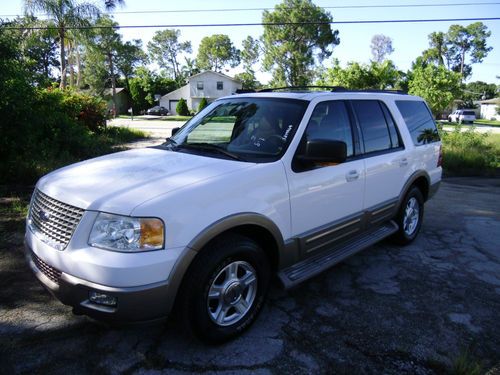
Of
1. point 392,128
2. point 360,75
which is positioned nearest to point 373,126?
point 392,128

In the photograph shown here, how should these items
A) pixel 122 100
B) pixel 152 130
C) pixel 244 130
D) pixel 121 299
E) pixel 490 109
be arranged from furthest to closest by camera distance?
pixel 490 109 < pixel 122 100 < pixel 152 130 < pixel 244 130 < pixel 121 299

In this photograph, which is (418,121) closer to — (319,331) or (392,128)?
(392,128)

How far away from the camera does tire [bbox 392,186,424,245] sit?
16.4 feet

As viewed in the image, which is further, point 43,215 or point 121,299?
point 43,215

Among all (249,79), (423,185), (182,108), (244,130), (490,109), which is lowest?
(490,109)

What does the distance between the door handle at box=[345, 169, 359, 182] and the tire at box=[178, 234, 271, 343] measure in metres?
1.21

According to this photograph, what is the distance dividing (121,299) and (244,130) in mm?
1905

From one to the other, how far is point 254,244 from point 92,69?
56.3m

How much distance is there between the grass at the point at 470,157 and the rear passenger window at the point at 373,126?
7753 millimetres

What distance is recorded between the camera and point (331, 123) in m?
3.83

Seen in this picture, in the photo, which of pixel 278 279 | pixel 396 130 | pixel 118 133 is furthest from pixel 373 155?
pixel 118 133

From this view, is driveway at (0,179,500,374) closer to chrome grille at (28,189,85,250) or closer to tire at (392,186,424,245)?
tire at (392,186,424,245)

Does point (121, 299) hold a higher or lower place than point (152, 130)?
lower

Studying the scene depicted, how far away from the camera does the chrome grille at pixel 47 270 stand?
2656 mm
